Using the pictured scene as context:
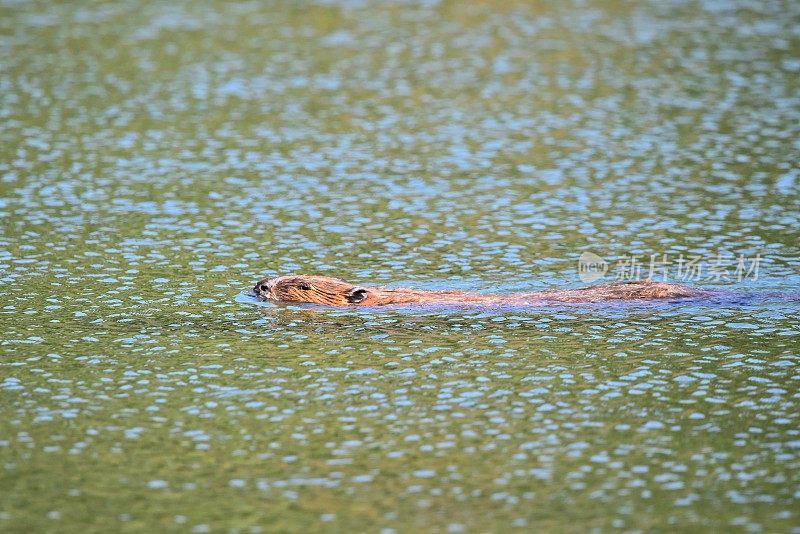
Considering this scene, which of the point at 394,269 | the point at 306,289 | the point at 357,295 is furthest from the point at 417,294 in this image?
the point at 394,269

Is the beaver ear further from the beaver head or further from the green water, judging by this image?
the green water

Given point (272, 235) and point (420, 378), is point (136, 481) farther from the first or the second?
point (272, 235)

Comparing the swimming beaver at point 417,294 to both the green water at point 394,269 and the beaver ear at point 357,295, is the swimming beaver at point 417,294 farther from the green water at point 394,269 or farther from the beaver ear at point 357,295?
the green water at point 394,269

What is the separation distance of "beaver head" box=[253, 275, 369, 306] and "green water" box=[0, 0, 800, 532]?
324 mm

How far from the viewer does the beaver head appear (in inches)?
832

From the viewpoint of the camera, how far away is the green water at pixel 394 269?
1420 centimetres

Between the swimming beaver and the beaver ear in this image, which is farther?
the beaver ear

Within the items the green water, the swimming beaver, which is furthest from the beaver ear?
the green water

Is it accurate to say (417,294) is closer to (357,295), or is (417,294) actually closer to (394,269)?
(357,295)

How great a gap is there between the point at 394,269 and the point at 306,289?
8.52ft

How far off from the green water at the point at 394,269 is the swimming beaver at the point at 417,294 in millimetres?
283

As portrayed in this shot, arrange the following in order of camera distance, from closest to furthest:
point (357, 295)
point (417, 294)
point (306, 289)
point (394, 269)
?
point (417, 294) < point (357, 295) < point (306, 289) < point (394, 269)

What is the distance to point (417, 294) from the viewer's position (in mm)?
20875

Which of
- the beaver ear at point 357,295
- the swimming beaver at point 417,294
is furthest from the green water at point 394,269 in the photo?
the beaver ear at point 357,295
